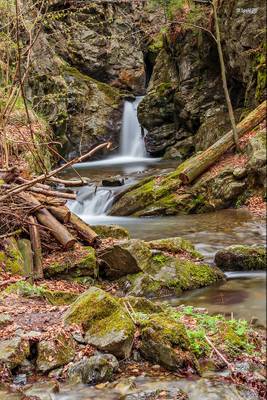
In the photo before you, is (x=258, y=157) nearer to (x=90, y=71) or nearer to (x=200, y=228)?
(x=200, y=228)

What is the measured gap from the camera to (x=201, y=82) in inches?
810

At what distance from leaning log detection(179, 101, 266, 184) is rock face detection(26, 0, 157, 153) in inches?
299

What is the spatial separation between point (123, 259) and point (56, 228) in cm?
116

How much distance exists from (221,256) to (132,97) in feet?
65.3

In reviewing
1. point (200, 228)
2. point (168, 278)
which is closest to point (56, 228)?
point (168, 278)

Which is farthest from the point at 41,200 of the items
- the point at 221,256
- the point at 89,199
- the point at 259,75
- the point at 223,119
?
the point at 223,119

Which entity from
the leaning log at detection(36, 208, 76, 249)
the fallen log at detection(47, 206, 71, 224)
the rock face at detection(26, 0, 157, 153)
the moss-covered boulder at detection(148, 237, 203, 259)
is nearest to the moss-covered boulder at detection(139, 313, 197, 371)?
the leaning log at detection(36, 208, 76, 249)

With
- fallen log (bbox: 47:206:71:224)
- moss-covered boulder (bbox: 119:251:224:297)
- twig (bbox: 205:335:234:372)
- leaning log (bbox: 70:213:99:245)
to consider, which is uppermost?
fallen log (bbox: 47:206:71:224)

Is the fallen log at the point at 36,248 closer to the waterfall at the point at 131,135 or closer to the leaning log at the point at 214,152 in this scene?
the leaning log at the point at 214,152

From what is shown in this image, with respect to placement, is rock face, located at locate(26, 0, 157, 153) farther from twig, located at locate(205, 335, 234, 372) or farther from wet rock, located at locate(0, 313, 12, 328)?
twig, located at locate(205, 335, 234, 372)

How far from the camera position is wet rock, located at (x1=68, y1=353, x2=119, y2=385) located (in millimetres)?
3631

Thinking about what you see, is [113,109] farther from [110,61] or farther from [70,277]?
[70,277]

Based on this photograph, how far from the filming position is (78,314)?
4.29m

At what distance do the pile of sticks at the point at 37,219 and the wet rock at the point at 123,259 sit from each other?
566 mm
